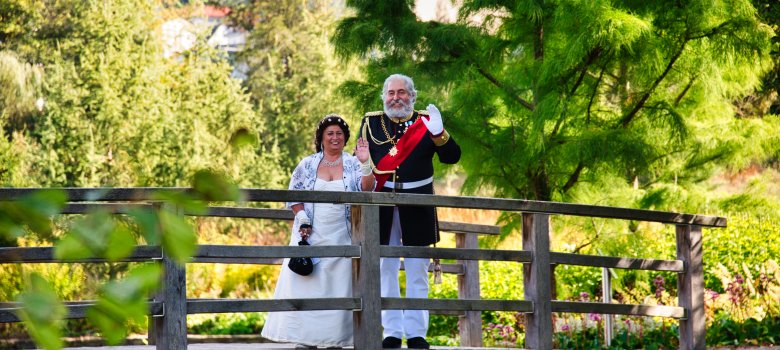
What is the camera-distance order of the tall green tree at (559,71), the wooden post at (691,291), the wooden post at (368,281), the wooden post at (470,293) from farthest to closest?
the tall green tree at (559,71), the wooden post at (470,293), the wooden post at (691,291), the wooden post at (368,281)

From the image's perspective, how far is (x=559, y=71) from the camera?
28.5 feet

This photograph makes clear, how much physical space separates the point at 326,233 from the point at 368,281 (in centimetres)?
42

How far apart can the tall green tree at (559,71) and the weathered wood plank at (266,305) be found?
10.6 feet

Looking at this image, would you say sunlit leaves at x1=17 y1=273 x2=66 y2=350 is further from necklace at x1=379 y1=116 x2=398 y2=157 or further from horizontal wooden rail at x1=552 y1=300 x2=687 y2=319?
horizontal wooden rail at x1=552 y1=300 x2=687 y2=319

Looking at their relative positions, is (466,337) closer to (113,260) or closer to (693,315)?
(693,315)

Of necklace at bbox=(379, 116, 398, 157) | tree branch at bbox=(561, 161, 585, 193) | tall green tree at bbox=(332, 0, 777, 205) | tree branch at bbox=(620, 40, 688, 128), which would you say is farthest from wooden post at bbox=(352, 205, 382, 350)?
tree branch at bbox=(620, 40, 688, 128)

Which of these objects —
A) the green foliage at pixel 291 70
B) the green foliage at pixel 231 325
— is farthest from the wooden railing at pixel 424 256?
the green foliage at pixel 291 70

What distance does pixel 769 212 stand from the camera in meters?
11.1

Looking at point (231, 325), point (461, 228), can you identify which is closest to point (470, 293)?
point (461, 228)

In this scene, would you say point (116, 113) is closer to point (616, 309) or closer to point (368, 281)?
point (616, 309)

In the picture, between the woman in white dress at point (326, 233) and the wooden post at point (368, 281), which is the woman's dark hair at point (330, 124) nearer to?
the woman in white dress at point (326, 233)

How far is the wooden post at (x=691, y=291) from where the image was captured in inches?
295

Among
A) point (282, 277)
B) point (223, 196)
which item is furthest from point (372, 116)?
point (223, 196)

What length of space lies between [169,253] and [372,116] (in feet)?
17.3
